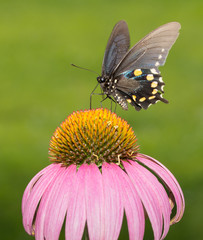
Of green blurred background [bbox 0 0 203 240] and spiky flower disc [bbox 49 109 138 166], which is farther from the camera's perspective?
green blurred background [bbox 0 0 203 240]

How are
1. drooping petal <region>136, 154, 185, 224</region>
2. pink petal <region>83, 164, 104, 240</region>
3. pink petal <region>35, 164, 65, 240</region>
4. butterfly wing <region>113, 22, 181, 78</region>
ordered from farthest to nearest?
butterfly wing <region>113, 22, 181, 78</region>, drooping petal <region>136, 154, 185, 224</region>, pink petal <region>35, 164, 65, 240</region>, pink petal <region>83, 164, 104, 240</region>

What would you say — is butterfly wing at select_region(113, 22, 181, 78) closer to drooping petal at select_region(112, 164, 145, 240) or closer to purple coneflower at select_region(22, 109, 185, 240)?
purple coneflower at select_region(22, 109, 185, 240)

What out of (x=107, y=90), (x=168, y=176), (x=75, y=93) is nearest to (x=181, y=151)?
(x=75, y=93)

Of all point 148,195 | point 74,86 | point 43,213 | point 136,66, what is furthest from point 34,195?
point 74,86

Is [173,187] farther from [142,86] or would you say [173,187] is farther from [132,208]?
[142,86]

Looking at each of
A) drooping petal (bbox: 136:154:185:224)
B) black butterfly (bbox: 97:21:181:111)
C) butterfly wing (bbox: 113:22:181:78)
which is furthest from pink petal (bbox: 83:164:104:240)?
butterfly wing (bbox: 113:22:181:78)

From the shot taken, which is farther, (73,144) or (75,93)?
(75,93)

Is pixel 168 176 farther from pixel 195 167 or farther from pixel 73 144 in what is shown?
pixel 195 167
